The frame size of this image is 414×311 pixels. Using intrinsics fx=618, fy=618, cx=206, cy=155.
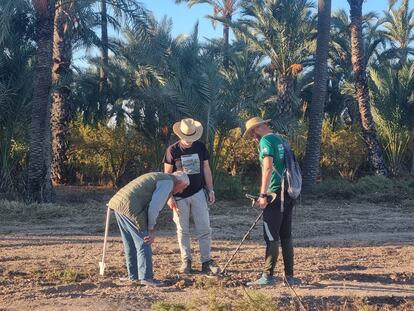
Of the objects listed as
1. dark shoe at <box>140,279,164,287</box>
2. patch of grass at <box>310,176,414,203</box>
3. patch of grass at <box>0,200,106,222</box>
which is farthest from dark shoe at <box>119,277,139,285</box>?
patch of grass at <box>310,176,414,203</box>

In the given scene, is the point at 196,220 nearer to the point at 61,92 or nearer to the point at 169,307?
the point at 169,307

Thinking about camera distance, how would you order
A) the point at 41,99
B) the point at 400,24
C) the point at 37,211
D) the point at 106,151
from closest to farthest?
the point at 37,211 → the point at 41,99 → the point at 106,151 → the point at 400,24

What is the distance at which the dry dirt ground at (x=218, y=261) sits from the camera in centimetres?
590

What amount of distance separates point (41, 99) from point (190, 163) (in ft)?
29.8

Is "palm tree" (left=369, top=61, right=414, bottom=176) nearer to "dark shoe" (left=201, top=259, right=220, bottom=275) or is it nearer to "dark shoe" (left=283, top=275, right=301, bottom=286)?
"dark shoe" (left=201, top=259, right=220, bottom=275)

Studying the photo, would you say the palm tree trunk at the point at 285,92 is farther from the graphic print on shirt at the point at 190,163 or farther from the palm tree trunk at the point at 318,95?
Answer: the graphic print on shirt at the point at 190,163

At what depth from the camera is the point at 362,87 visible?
21.5 metres

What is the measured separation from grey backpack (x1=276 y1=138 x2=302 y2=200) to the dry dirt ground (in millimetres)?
1019

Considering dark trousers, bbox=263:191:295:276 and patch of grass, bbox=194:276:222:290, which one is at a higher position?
dark trousers, bbox=263:191:295:276

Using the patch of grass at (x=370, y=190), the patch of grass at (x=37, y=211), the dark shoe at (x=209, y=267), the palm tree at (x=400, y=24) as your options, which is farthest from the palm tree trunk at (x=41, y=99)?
the palm tree at (x=400, y=24)

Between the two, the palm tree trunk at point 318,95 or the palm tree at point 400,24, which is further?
the palm tree at point 400,24

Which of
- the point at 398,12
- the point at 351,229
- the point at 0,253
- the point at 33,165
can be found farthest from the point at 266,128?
the point at 398,12

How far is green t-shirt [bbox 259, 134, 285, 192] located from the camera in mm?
6652

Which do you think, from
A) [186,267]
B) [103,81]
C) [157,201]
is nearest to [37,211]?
[186,267]
